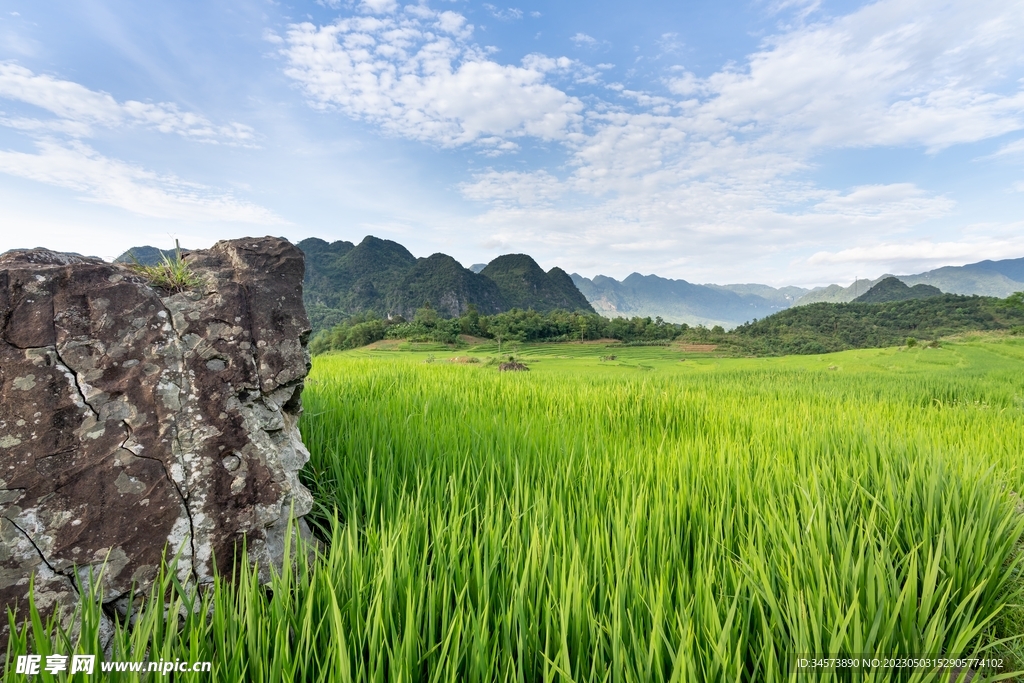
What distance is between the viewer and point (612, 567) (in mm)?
1543

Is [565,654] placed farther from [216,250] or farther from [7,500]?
[216,250]

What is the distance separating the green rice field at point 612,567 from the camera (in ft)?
3.86

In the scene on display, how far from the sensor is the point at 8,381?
1.43m

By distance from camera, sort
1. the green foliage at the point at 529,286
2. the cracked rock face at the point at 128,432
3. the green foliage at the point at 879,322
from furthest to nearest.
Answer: the green foliage at the point at 529,286 → the green foliage at the point at 879,322 → the cracked rock face at the point at 128,432

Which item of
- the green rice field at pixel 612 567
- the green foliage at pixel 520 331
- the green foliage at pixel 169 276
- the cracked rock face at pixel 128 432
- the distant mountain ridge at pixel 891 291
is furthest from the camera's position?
the distant mountain ridge at pixel 891 291

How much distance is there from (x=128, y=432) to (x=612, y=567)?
1.80 metres

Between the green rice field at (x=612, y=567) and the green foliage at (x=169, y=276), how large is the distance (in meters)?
1.07

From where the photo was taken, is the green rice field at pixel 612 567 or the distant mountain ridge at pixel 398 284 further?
the distant mountain ridge at pixel 398 284

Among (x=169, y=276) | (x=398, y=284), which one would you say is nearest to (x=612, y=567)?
(x=169, y=276)

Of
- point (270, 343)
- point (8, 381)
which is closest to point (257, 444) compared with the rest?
point (270, 343)

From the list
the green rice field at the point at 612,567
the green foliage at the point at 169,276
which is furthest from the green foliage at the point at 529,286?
the green foliage at the point at 169,276

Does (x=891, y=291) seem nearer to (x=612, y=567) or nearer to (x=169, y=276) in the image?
(x=612, y=567)

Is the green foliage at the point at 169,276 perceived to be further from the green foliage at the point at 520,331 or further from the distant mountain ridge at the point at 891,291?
the distant mountain ridge at the point at 891,291

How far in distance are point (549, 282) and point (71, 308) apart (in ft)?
465
